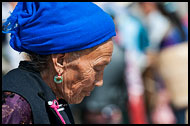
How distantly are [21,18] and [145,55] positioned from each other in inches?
174

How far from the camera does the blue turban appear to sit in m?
2.24

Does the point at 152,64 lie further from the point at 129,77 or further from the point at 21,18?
the point at 21,18

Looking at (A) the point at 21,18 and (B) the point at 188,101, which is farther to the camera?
(B) the point at 188,101

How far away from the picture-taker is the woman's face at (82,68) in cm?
241

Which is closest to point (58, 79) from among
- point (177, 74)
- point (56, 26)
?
point (56, 26)

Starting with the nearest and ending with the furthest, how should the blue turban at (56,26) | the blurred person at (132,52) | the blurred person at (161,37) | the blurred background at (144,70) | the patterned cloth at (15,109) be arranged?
1. the patterned cloth at (15,109)
2. the blue turban at (56,26)
3. the blurred background at (144,70)
4. the blurred person at (132,52)
5. the blurred person at (161,37)

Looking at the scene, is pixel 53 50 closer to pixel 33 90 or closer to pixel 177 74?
pixel 33 90

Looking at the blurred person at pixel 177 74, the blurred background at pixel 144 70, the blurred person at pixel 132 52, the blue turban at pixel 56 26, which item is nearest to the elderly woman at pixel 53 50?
the blue turban at pixel 56 26

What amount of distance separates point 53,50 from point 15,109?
1.56ft

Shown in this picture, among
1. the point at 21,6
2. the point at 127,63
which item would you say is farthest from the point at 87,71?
the point at 127,63

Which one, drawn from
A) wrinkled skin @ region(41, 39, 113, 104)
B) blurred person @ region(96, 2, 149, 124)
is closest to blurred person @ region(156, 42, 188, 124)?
blurred person @ region(96, 2, 149, 124)

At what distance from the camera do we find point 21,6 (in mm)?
2359

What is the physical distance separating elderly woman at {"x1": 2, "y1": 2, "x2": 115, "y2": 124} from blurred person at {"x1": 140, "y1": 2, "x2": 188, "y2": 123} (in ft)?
13.5

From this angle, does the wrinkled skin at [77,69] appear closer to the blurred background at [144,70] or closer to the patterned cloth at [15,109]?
the patterned cloth at [15,109]
